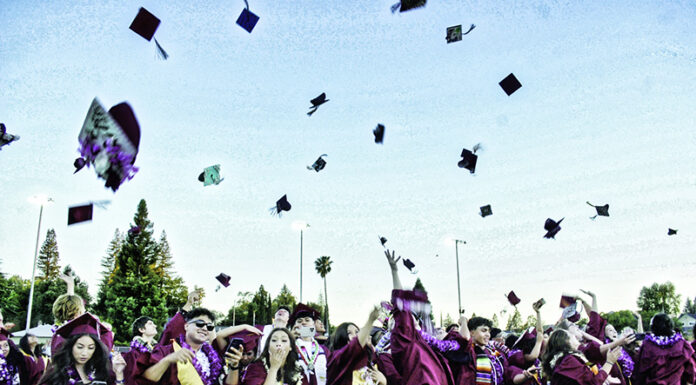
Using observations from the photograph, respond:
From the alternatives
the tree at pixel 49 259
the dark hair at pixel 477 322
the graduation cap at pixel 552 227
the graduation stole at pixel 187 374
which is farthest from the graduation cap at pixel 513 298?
the tree at pixel 49 259

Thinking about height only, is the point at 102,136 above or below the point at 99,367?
above

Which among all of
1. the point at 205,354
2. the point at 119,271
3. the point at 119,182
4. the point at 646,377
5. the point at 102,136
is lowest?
the point at 646,377

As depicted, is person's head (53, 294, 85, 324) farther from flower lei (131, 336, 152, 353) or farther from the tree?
the tree

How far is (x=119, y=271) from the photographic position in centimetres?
6644

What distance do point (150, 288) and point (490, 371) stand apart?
189 feet

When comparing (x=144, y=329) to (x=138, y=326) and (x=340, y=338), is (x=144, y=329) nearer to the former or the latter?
(x=138, y=326)

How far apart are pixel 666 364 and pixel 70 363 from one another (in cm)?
745

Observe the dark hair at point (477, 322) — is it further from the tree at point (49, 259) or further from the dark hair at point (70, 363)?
the tree at point (49, 259)

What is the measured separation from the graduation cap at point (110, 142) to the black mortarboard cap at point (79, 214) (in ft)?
9.84

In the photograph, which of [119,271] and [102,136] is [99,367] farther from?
[119,271]

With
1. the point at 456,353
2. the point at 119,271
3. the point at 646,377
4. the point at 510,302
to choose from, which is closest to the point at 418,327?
the point at 456,353

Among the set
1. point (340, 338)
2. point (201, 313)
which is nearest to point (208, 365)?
point (201, 313)

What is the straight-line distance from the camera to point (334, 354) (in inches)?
257

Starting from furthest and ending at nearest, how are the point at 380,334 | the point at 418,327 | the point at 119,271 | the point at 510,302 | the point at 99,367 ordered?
the point at 119,271 < the point at 510,302 < the point at 380,334 < the point at 418,327 < the point at 99,367
